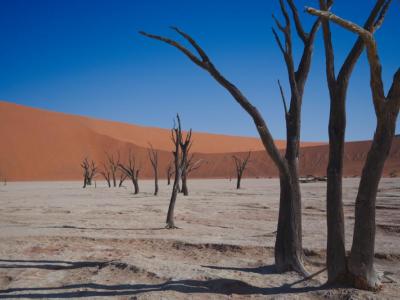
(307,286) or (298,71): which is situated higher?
(298,71)

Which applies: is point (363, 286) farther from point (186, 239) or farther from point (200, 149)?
point (200, 149)

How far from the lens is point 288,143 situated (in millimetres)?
5059

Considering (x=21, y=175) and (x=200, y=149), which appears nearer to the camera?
(x=21, y=175)

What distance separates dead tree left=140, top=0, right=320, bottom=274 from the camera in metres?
4.91

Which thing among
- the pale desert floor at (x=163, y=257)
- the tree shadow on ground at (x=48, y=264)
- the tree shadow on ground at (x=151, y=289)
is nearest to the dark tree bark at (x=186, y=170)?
the pale desert floor at (x=163, y=257)

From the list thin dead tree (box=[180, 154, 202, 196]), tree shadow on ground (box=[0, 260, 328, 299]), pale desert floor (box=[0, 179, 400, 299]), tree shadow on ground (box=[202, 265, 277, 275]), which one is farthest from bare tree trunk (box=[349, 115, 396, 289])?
thin dead tree (box=[180, 154, 202, 196])

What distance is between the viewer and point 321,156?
64.7 metres

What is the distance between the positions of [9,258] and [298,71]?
17.0 feet

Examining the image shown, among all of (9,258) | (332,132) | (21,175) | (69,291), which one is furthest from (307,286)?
(21,175)

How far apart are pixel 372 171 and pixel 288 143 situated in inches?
55.1

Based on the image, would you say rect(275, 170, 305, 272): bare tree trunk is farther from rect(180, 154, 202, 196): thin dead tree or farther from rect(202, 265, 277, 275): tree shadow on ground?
rect(180, 154, 202, 196): thin dead tree

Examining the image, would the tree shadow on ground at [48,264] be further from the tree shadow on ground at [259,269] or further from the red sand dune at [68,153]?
the red sand dune at [68,153]

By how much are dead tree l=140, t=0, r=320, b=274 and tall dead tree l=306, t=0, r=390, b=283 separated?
2.60ft

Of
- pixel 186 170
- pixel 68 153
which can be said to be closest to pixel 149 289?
pixel 186 170
